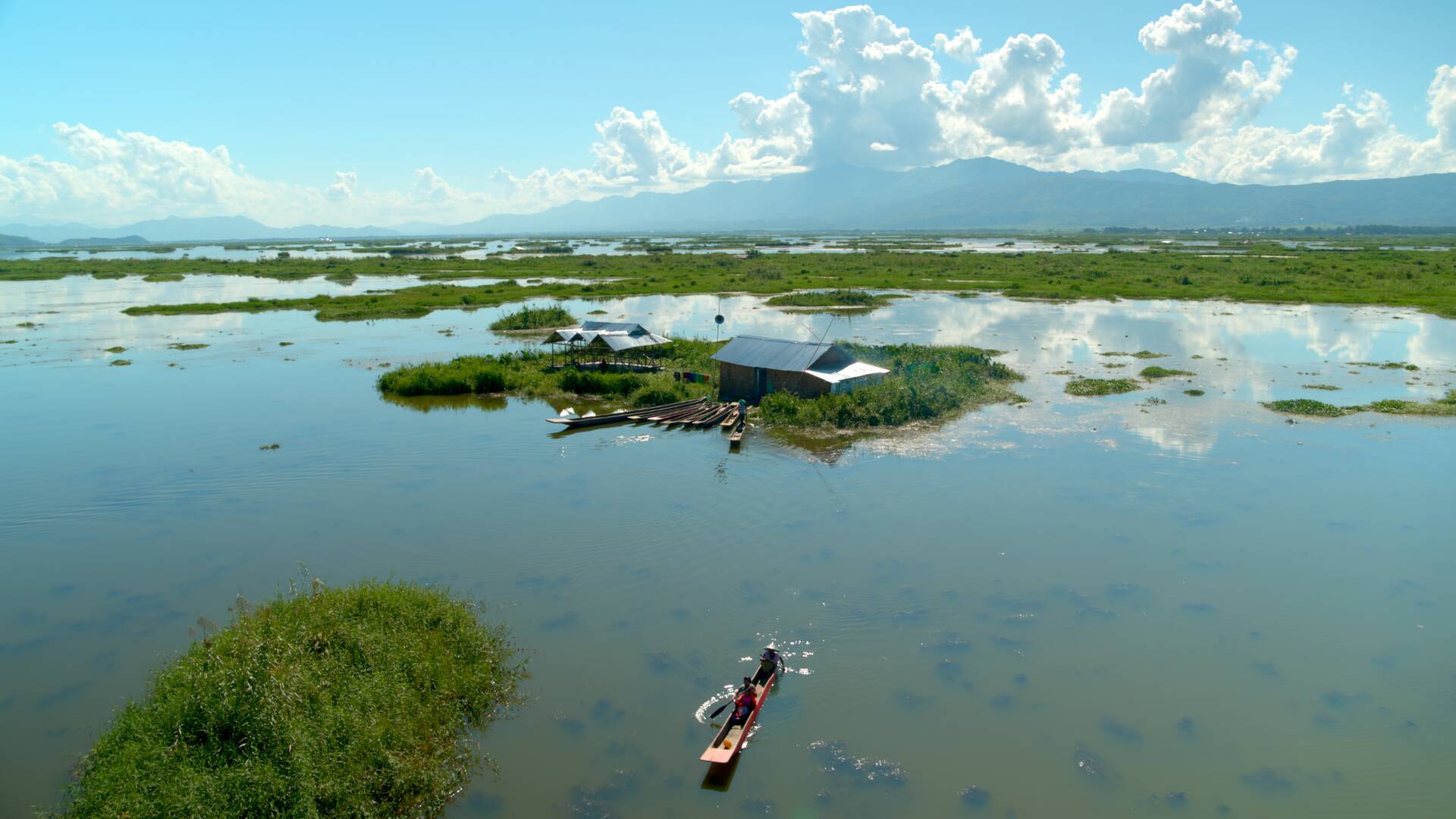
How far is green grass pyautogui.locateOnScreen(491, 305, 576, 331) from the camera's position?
1703 inches

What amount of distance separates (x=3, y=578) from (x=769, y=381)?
19.5 meters

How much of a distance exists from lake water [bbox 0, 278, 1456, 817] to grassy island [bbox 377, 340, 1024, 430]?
125cm

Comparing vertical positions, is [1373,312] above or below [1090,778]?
above

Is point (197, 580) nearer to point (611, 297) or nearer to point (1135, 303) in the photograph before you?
point (611, 297)

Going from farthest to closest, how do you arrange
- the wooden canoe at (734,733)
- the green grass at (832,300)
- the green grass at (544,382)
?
the green grass at (832,300)
the green grass at (544,382)
the wooden canoe at (734,733)

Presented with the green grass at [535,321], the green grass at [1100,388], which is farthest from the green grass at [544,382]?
the green grass at [1100,388]

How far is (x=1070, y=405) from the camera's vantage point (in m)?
26.0

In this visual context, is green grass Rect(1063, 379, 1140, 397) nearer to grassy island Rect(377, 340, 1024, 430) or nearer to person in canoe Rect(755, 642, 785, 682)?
grassy island Rect(377, 340, 1024, 430)

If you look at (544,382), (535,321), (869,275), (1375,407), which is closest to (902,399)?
(544,382)

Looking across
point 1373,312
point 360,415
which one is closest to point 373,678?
point 360,415

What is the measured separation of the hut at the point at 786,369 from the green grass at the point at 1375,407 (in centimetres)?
1249

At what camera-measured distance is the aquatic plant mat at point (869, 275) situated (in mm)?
51781

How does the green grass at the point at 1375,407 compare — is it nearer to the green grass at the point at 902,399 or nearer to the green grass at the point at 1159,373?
the green grass at the point at 1159,373

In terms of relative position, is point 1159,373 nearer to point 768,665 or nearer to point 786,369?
point 786,369
